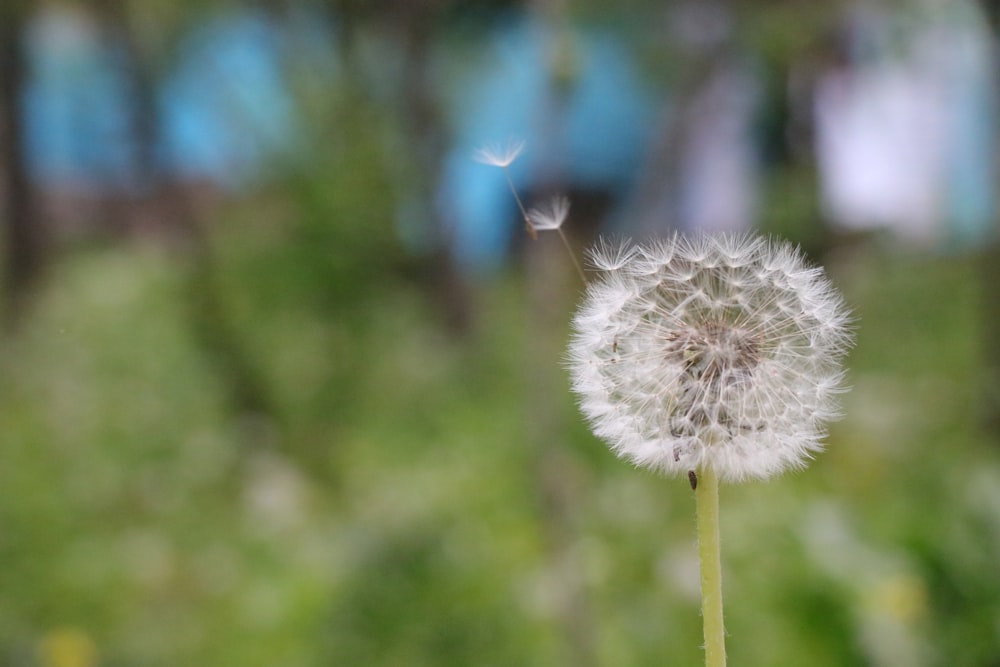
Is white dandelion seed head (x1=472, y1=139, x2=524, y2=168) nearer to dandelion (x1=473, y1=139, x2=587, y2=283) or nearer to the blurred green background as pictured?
dandelion (x1=473, y1=139, x2=587, y2=283)

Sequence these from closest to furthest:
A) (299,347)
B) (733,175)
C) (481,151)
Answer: (481,151) → (299,347) → (733,175)

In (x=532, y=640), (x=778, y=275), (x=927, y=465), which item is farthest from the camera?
(x=927, y=465)

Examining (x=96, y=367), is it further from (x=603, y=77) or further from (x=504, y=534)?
(x=603, y=77)

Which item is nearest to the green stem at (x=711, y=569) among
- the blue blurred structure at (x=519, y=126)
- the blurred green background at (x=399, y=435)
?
the blurred green background at (x=399, y=435)

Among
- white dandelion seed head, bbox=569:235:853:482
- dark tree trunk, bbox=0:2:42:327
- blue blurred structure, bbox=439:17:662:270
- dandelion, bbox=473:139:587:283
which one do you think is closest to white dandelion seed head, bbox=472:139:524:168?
dandelion, bbox=473:139:587:283

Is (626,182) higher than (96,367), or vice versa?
(626,182)

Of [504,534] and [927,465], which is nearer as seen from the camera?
[504,534]

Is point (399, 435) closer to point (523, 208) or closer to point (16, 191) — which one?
point (523, 208)

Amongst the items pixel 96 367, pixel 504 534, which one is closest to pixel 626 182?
pixel 96 367
